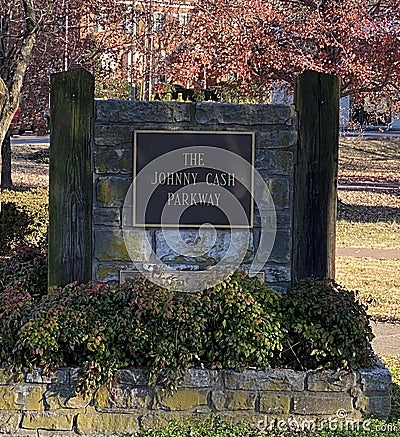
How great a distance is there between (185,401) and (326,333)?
38.3 inches

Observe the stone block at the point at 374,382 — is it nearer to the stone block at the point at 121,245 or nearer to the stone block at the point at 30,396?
the stone block at the point at 121,245

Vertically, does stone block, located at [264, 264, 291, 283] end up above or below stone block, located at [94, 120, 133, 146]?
below

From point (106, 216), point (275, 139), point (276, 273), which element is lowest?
point (276, 273)

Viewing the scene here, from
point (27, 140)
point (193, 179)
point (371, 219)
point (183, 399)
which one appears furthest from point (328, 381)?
point (27, 140)

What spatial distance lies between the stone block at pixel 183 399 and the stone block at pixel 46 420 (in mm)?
584

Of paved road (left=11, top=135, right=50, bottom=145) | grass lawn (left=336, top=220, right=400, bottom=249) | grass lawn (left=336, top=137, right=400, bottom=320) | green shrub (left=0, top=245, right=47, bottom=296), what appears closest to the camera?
green shrub (left=0, top=245, right=47, bottom=296)

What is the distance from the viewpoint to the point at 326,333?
472cm

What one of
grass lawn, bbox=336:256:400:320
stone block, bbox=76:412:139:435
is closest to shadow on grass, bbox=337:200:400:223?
grass lawn, bbox=336:256:400:320

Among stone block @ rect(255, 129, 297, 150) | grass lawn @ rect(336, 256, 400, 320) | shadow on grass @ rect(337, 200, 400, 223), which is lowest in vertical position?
grass lawn @ rect(336, 256, 400, 320)

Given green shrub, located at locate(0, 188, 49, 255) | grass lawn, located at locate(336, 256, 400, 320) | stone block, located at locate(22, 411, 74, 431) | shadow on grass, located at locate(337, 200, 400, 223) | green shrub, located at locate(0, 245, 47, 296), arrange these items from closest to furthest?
stone block, located at locate(22, 411, 74, 431) < green shrub, located at locate(0, 245, 47, 296) < grass lawn, located at locate(336, 256, 400, 320) < green shrub, located at locate(0, 188, 49, 255) < shadow on grass, located at locate(337, 200, 400, 223)

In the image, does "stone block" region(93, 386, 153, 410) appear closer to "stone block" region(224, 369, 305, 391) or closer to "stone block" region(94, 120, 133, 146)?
"stone block" region(224, 369, 305, 391)

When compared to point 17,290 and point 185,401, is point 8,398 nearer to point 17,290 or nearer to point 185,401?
point 17,290

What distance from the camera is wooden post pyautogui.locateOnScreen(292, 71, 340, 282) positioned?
5.30 m

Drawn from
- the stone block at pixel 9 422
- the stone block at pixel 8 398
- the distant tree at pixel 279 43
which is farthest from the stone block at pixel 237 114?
the distant tree at pixel 279 43
